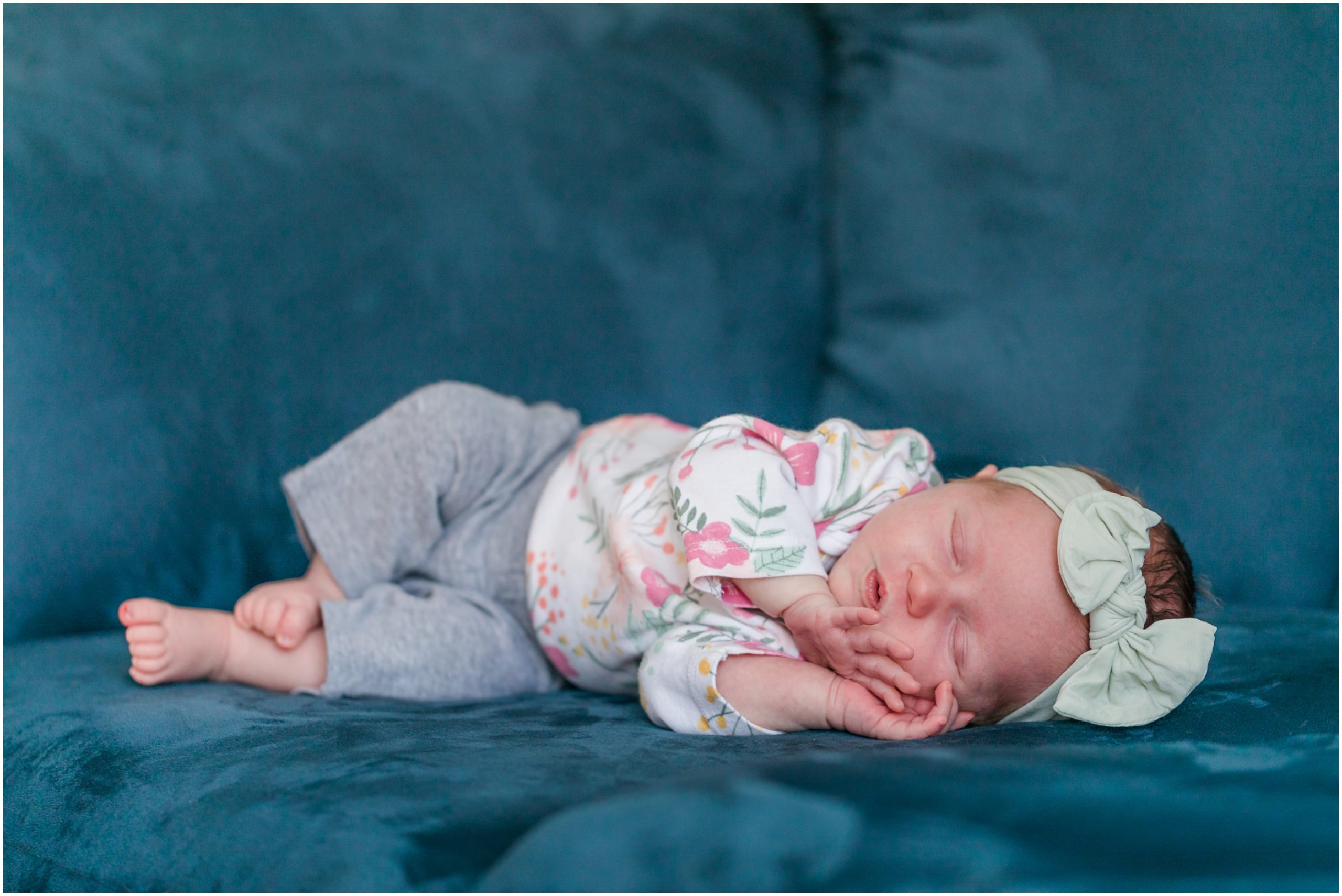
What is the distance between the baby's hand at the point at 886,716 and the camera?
0.85 metres

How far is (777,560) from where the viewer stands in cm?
97

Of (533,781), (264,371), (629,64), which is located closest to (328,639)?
(264,371)

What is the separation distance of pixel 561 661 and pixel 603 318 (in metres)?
0.58

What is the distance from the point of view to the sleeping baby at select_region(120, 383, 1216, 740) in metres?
0.91

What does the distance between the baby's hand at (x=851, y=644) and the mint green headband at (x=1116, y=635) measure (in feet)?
0.44

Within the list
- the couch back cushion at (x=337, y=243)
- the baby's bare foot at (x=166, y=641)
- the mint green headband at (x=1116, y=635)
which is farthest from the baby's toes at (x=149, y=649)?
the mint green headband at (x=1116, y=635)

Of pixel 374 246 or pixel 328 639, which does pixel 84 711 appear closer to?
pixel 328 639

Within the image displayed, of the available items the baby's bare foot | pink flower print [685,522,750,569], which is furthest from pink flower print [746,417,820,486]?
the baby's bare foot

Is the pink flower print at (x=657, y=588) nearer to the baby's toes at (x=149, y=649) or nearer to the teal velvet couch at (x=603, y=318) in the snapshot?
the teal velvet couch at (x=603, y=318)

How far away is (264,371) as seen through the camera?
1326mm

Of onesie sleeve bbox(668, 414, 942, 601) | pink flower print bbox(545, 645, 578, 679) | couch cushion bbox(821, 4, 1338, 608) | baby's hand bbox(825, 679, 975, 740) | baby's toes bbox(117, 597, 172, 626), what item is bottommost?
pink flower print bbox(545, 645, 578, 679)

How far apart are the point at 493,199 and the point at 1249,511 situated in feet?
3.64

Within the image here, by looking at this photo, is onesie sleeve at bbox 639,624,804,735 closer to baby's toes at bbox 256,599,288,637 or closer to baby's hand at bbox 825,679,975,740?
baby's hand at bbox 825,679,975,740

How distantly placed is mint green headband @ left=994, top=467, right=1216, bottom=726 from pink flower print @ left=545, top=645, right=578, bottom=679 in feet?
1.63
